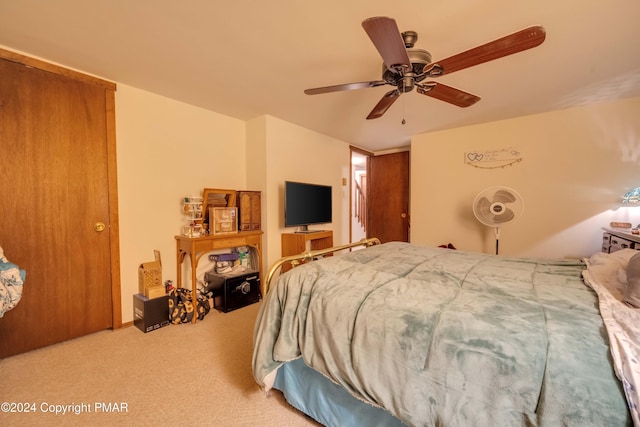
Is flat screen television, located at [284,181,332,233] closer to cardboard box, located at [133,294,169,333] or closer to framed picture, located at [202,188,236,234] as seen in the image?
framed picture, located at [202,188,236,234]

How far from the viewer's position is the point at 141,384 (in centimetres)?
162

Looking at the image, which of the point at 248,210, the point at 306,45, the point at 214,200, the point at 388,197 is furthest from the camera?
the point at 388,197

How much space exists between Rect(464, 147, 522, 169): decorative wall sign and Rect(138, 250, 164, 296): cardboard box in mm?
3999

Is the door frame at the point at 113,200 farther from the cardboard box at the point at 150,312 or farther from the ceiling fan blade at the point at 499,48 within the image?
the ceiling fan blade at the point at 499,48

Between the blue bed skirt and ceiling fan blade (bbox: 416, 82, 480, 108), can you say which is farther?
ceiling fan blade (bbox: 416, 82, 480, 108)

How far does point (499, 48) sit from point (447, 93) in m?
0.60

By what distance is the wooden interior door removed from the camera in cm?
470

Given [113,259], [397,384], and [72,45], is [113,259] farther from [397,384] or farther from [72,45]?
[397,384]

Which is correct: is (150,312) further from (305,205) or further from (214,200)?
(305,205)

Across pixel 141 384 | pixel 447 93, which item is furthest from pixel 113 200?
pixel 447 93

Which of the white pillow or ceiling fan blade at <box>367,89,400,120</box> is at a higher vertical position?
ceiling fan blade at <box>367,89,400,120</box>

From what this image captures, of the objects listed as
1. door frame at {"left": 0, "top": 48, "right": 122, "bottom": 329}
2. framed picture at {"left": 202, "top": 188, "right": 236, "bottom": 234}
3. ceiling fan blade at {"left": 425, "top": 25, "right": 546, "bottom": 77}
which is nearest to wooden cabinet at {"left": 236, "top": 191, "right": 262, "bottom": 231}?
framed picture at {"left": 202, "top": 188, "right": 236, "bottom": 234}

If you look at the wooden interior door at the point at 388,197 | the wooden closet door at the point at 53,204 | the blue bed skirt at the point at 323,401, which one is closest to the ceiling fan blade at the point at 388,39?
the blue bed skirt at the point at 323,401

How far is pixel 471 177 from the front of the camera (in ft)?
11.6
